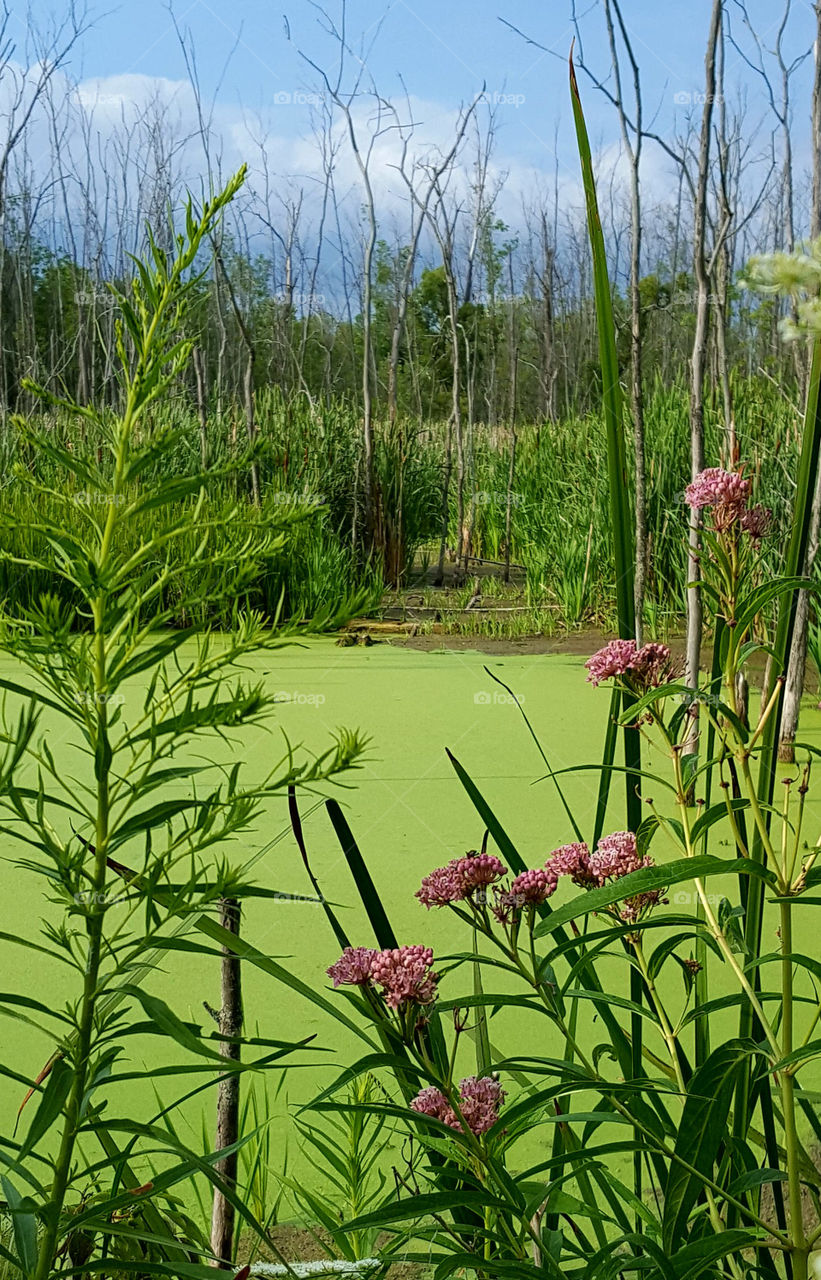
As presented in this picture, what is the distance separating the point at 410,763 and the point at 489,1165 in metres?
2.09

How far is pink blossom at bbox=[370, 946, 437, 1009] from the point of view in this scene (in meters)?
0.56

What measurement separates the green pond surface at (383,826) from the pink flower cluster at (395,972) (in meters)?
0.04

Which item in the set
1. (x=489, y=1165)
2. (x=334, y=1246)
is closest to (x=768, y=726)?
(x=489, y=1165)

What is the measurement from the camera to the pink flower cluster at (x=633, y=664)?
67 cm

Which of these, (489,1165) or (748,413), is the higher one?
(748,413)

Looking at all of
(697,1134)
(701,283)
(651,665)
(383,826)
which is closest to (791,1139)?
(697,1134)

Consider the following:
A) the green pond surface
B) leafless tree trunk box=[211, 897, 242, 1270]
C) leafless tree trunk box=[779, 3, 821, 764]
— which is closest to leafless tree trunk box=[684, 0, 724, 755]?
leafless tree trunk box=[779, 3, 821, 764]

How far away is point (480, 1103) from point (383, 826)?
1697mm

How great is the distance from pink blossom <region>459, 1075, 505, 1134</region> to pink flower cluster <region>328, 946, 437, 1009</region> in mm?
86

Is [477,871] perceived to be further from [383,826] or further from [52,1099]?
[383,826]

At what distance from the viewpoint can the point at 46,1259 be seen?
524 mm

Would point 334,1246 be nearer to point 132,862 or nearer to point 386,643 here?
point 132,862

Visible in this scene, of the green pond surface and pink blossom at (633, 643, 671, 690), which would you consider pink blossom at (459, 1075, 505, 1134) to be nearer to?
the green pond surface

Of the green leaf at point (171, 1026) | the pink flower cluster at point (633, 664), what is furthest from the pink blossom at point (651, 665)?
the green leaf at point (171, 1026)
